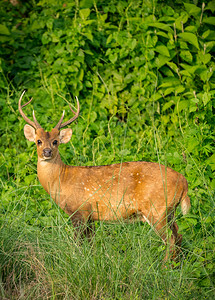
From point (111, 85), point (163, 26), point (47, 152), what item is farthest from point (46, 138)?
point (163, 26)

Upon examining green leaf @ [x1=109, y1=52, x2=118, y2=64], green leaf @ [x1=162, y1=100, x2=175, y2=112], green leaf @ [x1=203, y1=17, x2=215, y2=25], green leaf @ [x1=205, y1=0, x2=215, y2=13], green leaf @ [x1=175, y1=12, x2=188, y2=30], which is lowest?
green leaf @ [x1=162, y1=100, x2=175, y2=112]

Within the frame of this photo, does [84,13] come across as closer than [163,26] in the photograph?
No

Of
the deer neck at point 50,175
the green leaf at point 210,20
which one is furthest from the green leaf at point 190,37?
the deer neck at point 50,175

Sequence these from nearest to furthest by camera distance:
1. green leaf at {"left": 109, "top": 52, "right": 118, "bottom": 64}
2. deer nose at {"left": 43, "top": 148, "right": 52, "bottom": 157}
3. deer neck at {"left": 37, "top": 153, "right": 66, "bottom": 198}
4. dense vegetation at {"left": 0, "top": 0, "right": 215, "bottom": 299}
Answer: deer nose at {"left": 43, "top": 148, "right": 52, "bottom": 157} < deer neck at {"left": 37, "top": 153, "right": 66, "bottom": 198} < dense vegetation at {"left": 0, "top": 0, "right": 215, "bottom": 299} < green leaf at {"left": 109, "top": 52, "right": 118, "bottom": 64}

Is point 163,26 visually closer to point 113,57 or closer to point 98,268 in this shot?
point 113,57

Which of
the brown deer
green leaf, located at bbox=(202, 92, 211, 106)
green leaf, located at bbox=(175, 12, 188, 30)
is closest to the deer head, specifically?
the brown deer

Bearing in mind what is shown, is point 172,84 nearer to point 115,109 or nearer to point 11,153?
point 115,109

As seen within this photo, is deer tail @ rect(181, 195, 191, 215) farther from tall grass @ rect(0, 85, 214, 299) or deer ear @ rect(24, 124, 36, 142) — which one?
deer ear @ rect(24, 124, 36, 142)

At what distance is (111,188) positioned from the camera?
441 centimetres

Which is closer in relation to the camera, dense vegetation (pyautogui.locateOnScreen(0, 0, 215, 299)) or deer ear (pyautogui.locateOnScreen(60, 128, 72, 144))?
deer ear (pyautogui.locateOnScreen(60, 128, 72, 144))

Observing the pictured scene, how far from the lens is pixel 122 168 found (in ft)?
15.0

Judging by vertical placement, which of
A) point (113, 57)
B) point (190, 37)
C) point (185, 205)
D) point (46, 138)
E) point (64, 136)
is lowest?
point (185, 205)

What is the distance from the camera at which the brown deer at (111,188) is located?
4371 mm

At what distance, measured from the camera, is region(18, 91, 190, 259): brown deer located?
4371mm
